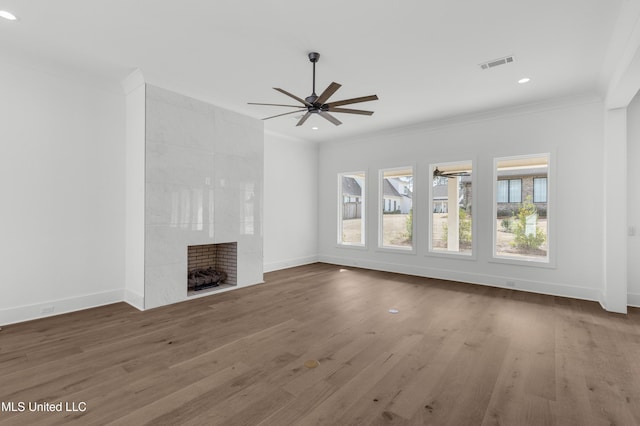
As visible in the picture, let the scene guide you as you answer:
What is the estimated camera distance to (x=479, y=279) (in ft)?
18.2

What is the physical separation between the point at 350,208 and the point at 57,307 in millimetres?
5722

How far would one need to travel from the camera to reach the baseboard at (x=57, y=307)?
3623 millimetres

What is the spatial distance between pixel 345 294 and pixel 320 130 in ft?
11.8

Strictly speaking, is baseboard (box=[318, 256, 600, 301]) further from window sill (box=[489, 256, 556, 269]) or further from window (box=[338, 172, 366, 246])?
window (box=[338, 172, 366, 246])

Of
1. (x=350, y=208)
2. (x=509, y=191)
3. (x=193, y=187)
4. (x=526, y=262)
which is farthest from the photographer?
(x=350, y=208)

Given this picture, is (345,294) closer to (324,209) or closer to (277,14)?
(324,209)

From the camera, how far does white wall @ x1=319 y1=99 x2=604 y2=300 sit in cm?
463

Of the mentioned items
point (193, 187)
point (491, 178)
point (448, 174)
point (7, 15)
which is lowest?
point (193, 187)

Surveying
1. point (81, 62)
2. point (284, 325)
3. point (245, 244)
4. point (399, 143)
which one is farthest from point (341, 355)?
point (399, 143)

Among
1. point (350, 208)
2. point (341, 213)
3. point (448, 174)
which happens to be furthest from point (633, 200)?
point (341, 213)

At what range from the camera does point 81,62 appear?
3705 millimetres

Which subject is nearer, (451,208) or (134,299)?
(134,299)

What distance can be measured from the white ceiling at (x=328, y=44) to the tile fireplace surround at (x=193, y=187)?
441 mm

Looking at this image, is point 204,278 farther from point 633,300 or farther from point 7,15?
point 633,300
